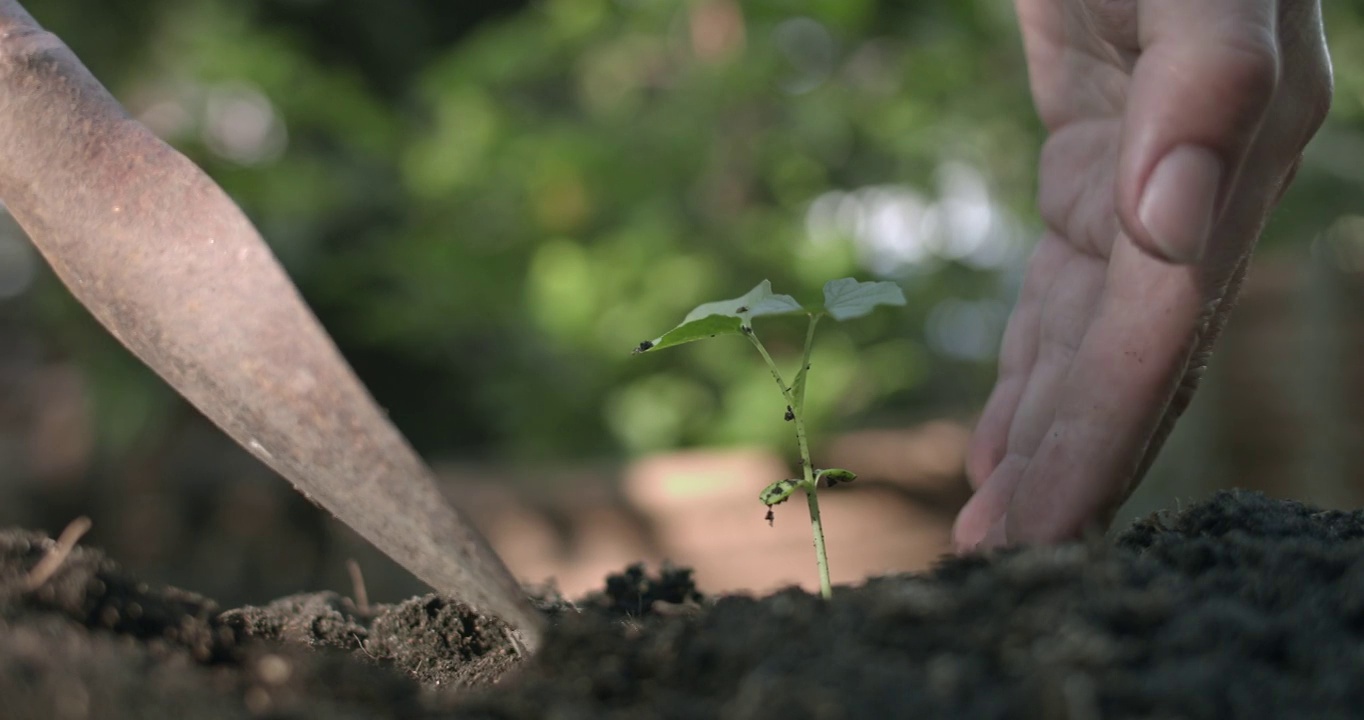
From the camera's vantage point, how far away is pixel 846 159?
360cm

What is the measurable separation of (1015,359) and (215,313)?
0.84 m

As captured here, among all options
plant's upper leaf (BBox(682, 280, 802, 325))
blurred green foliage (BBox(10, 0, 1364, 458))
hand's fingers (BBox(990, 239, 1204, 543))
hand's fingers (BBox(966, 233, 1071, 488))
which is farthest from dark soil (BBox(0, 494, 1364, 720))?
blurred green foliage (BBox(10, 0, 1364, 458))

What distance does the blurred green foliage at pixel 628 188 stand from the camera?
292cm

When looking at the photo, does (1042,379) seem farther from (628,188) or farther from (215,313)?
(628,188)

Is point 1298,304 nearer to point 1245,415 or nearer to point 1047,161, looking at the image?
point 1245,415

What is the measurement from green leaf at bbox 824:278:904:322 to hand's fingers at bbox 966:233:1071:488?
0.38 meters

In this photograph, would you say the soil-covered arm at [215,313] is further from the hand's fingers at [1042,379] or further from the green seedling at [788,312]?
the hand's fingers at [1042,379]

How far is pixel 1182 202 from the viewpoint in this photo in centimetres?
70

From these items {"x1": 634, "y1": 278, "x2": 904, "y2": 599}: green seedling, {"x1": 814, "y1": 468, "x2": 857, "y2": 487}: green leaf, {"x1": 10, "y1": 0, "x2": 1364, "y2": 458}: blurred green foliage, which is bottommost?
{"x1": 814, "y1": 468, "x2": 857, "y2": 487}: green leaf

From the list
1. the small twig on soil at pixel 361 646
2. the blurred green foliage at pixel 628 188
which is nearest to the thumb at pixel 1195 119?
the small twig on soil at pixel 361 646

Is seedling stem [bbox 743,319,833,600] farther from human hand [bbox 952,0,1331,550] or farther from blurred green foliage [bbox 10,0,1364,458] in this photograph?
blurred green foliage [bbox 10,0,1364,458]

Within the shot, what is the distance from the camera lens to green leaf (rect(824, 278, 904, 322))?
29.3 inches

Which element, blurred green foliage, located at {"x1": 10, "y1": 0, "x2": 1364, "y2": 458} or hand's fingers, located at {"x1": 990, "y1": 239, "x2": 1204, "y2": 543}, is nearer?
hand's fingers, located at {"x1": 990, "y1": 239, "x2": 1204, "y2": 543}

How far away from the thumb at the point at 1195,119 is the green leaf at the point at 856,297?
17 cm
